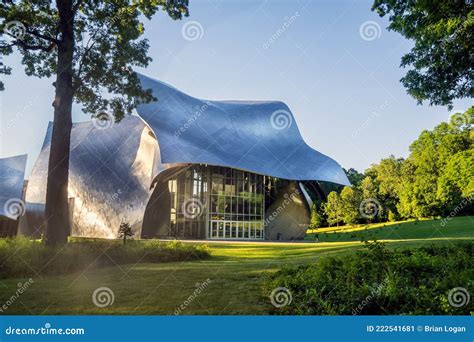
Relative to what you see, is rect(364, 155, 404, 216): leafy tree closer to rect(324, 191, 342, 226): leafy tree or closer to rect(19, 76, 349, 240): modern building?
rect(324, 191, 342, 226): leafy tree

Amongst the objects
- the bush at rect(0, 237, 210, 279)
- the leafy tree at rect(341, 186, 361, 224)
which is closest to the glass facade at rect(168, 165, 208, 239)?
the leafy tree at rect(341, 186, 361, 224)

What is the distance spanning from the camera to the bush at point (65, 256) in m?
10.9

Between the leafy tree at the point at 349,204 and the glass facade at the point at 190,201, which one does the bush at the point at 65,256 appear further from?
the leafy tree at the point at 349,204

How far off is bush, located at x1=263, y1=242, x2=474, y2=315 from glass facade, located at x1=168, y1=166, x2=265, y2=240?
101ft

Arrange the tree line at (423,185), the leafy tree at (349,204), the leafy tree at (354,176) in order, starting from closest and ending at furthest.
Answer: the tree line at (423,185), the leafy tree at (349,204), the leafy tree at (354,176)

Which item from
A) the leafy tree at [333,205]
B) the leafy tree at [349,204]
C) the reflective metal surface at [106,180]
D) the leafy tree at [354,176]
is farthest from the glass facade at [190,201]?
the leafy tree at [354,176]

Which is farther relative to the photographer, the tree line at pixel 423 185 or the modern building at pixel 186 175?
the tree line at pixel 423 185

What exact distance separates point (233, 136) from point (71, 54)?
27.9 metres

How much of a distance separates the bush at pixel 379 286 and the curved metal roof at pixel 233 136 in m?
26.8

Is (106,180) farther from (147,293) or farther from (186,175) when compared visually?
(147,293)

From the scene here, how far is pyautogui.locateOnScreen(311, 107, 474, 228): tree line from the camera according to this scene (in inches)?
1710

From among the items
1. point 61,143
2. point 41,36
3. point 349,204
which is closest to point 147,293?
point 61,143

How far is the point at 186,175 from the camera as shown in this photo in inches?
1567

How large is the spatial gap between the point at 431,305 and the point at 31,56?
18.8m
